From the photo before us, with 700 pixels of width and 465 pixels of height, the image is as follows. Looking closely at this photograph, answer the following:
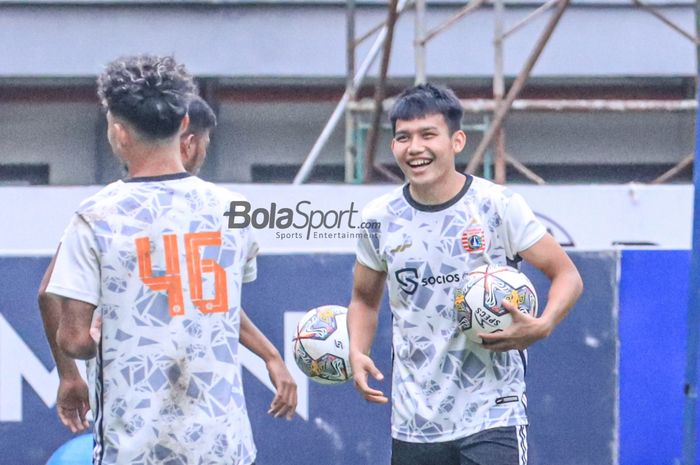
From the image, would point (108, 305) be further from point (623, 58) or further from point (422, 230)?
point (623, 58)

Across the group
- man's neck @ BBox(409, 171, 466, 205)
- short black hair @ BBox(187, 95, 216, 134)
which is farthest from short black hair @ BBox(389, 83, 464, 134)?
short black hair @ BBox(187, 95, 216, 134)

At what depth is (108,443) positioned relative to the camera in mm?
4027

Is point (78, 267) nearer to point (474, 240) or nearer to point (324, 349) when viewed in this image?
point (474, 240)

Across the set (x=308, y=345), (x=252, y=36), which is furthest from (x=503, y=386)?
(x=252, y=36)

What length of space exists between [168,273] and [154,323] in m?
0.16

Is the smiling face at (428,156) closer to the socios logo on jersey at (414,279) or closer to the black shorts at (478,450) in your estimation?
the socios logo on jersey at (414,279)

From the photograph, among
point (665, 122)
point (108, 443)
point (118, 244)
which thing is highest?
point (665, 122)

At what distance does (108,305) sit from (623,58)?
13736 millimetres

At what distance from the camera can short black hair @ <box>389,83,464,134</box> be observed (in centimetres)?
491

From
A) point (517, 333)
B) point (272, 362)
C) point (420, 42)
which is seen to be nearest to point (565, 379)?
point (517, 333)

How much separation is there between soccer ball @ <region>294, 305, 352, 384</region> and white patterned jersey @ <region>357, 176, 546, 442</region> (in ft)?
2.83

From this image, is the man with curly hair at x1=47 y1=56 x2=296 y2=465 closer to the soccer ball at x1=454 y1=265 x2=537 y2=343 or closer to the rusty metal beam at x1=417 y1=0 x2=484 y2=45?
the soccer ball at x1=454 y1=265 x2=537 y2=343

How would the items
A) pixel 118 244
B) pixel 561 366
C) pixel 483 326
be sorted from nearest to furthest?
pixel 118 244 → pixel 483 326 → pixel 561 366

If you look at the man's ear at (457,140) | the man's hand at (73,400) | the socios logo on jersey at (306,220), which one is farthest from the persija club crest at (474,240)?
the socios logo on jersey at (306,220)
